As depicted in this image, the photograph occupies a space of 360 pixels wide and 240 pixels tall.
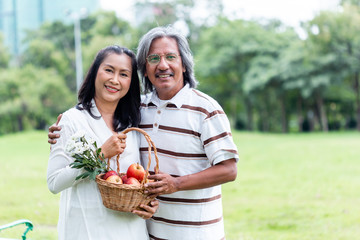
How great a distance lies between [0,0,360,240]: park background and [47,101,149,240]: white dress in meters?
1.32

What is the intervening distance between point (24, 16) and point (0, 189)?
43779 millimetres

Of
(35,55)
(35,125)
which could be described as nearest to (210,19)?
(35,55)

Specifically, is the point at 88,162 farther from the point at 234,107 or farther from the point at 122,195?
the point at 234,107

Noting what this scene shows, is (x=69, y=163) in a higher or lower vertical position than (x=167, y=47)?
lower

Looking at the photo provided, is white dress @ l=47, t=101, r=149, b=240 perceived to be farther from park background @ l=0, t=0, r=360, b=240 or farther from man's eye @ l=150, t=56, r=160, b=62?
park background @ l=0, t=0, r=360, b=240

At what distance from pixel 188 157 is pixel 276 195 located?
624 centimetres

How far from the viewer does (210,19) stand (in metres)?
32.3

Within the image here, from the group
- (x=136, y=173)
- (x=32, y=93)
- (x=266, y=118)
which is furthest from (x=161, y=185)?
(x=266, y=118)

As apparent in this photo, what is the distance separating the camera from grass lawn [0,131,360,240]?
5.83m

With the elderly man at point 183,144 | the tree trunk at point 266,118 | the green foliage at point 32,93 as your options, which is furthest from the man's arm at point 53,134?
the tree trunk at point 266,118

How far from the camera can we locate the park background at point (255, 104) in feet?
22.4

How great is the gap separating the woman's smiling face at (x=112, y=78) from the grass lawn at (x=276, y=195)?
3523mm

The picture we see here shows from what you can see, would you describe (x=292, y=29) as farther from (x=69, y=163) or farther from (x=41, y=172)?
(x=69, y=163)

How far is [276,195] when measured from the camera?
321 inches
